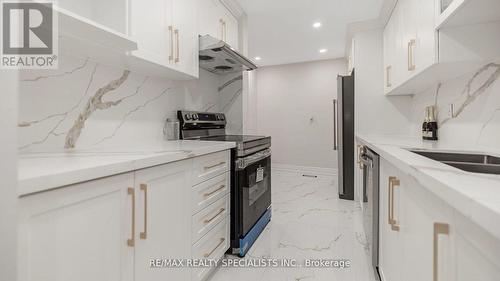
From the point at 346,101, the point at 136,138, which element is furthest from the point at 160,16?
the point at 346,101

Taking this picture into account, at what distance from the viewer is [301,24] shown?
318cm

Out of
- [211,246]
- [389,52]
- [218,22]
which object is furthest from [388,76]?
[211,246]

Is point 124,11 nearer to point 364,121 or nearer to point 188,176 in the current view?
point 188,176

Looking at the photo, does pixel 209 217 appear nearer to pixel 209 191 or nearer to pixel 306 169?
pixel 209 191

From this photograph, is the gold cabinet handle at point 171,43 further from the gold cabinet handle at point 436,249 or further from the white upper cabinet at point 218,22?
the gold cabinet handle at point 436,249

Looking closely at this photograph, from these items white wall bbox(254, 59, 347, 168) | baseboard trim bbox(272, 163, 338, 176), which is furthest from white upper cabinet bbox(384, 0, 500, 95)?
baseboard trim bbox(272, 163, 338, 176)

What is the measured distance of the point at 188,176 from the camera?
51.8 inches

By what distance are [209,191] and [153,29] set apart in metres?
1.09

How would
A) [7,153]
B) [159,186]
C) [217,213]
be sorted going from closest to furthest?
1. [7,153]
2. [159,186]
3. [217,213]

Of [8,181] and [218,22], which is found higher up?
[218,22]

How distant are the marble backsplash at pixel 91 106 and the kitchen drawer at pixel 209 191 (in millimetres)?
640

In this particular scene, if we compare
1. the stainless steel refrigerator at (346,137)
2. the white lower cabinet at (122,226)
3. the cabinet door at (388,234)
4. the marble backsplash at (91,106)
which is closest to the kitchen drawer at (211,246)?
the white lower cabinet at (122,226)

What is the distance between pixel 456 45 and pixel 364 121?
6.23ft

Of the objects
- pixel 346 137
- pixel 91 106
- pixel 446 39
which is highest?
pixel 446 39
